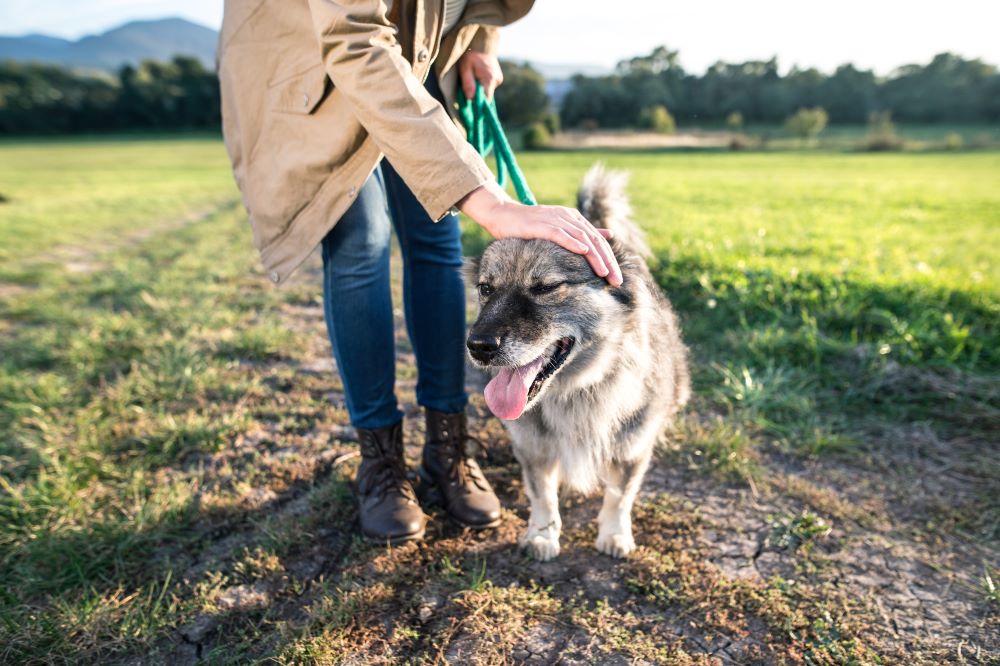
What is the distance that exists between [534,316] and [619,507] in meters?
0.87

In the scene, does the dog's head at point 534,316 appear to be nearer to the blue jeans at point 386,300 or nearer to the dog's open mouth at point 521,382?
the dog's open mouth at point 521,382

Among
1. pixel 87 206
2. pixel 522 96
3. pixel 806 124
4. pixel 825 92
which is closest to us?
pixel 87 206

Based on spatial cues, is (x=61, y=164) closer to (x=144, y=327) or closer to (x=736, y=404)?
(x=144, y=327)

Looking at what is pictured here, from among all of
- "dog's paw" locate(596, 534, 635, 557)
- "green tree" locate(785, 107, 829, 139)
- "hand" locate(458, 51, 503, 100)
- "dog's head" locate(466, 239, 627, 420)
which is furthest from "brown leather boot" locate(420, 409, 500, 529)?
"green tree" locate(785, 107, 829, 139)

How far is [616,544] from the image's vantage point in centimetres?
234

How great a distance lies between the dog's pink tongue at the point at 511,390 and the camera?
6.77 feet

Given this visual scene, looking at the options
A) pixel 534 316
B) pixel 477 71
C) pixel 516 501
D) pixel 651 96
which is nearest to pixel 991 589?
pixel 516 501

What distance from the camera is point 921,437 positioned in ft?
10.0

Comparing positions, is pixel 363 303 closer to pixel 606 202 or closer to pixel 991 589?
pixel 606 202

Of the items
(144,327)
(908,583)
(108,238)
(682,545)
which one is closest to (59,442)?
(144,327)

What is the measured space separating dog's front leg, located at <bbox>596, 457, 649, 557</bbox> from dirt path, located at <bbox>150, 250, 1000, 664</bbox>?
2.2 inches

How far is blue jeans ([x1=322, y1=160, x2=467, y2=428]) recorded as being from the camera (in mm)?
2264

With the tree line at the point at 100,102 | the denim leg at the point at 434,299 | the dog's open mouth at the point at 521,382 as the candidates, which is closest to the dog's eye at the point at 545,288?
the dog's open mouth at the point at 521,382

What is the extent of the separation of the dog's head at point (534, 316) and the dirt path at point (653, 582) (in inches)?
27.3
